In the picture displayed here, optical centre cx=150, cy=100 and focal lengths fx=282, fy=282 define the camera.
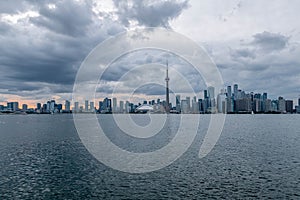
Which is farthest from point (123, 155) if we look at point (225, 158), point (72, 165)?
point (225, 158)

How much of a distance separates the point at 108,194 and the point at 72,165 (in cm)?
2255

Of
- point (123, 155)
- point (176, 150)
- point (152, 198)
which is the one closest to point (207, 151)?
point (176, 150)

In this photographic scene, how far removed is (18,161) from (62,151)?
15.9m

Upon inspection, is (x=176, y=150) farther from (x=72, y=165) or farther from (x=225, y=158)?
(x=72, y=165)

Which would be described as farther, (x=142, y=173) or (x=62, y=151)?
(x=62, y=151)

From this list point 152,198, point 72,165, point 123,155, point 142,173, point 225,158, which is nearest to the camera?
point 152,198

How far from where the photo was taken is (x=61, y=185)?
46.5 meters

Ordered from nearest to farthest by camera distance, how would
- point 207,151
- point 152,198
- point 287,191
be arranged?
1. point 152,198
2. point 287,191
3. point 207,151

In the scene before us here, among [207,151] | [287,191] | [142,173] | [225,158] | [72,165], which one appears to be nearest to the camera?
[287,191]

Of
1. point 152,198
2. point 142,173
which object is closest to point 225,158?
point 142,173

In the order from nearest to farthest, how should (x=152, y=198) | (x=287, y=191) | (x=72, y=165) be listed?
(x=152, y=198), (x=287, y=191), (x=72, y=165)

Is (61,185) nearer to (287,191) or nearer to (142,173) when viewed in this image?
(142,173)

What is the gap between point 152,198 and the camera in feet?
130

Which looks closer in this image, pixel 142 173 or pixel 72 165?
pixel 142 173
